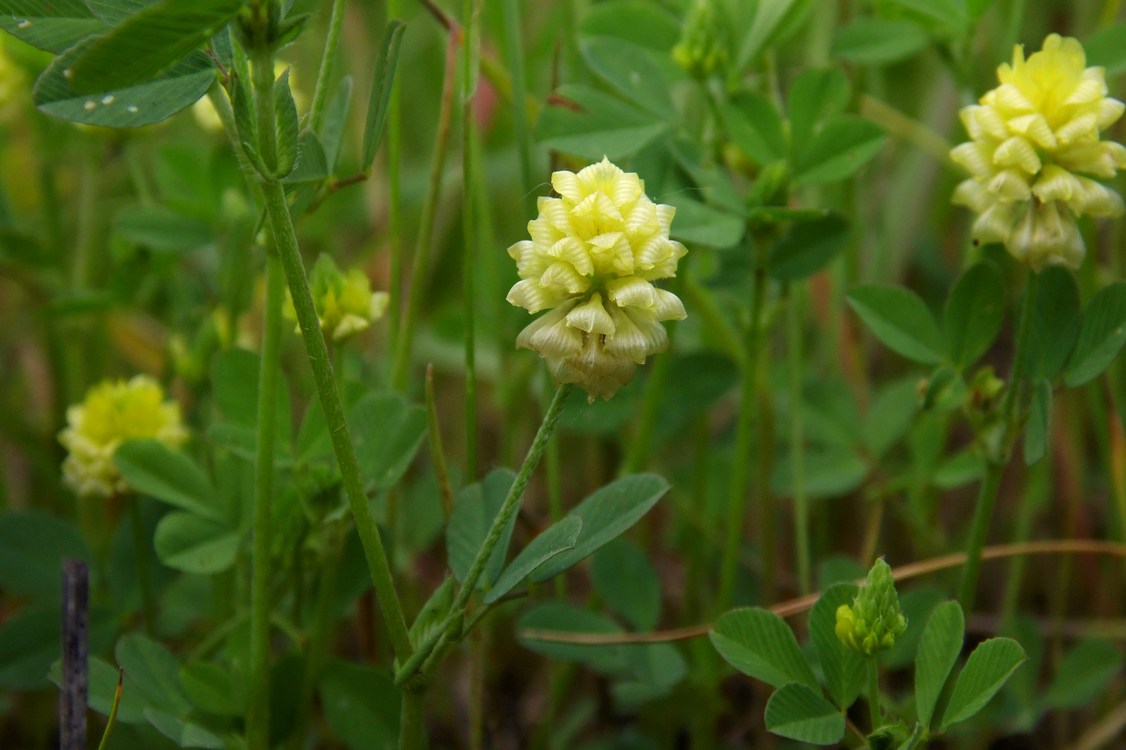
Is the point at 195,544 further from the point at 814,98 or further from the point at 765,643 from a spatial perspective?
the point at 814,98

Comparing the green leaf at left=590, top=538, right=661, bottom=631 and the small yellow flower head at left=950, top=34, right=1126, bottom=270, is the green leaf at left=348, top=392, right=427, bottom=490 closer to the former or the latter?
the green leaf at left=590, top=538, right=661, bottom=631

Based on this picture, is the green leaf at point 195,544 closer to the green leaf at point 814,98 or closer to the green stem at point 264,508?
the green stem at point 264,508

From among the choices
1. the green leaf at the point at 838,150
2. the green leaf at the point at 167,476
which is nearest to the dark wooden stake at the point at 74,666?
the green leaf at the point at 167,476

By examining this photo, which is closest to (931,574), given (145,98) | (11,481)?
(145,98)

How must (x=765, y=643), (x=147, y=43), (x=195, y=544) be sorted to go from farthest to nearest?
(x=195, y=544), (x=765, y=643), (x=147, y=43)

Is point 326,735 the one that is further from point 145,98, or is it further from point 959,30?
point 959,30

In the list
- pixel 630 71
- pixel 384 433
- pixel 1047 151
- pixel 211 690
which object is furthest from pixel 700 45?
pixel 211 690
